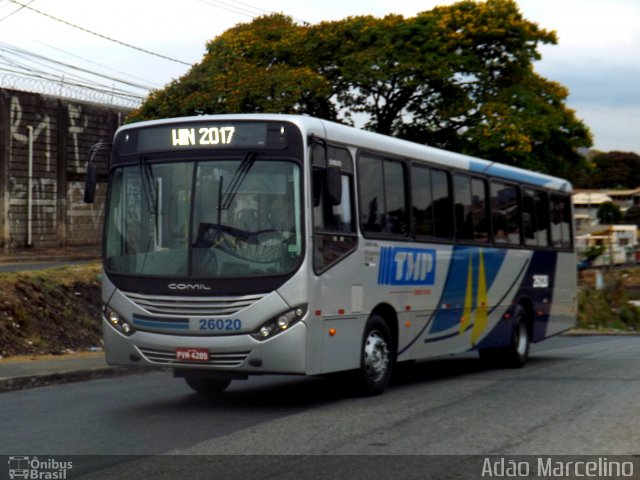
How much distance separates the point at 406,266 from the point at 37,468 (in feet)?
20.8

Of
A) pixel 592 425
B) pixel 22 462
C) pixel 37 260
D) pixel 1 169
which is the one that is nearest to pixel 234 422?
pixel 22 462

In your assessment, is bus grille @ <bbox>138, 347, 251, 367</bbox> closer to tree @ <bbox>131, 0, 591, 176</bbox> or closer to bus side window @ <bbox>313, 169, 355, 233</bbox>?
bus side window @ <bbox>313, 169, 355, 233</bbox>

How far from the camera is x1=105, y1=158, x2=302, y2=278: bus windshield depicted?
10.8m

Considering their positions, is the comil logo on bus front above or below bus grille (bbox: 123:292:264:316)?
above

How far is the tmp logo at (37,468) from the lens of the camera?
738cm

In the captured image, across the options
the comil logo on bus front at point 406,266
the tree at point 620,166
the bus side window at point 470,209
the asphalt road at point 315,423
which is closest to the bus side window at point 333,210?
the comil logo on bus front at point 406,266

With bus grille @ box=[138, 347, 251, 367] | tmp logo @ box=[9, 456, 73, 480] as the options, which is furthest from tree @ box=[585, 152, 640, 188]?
tmp logo @ box=[9, 456, 73, 480]

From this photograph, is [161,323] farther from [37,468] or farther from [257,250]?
[37,468]

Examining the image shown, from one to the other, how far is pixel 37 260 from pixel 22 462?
2731 cm

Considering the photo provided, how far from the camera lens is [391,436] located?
29.9ft

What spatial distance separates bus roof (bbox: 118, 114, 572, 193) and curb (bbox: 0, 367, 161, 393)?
11.1 ft

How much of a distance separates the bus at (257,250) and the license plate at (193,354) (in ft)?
0.04

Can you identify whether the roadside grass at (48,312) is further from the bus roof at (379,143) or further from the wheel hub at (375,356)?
the wheel hub at (375,356)

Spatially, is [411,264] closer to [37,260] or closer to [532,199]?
[532,199]
